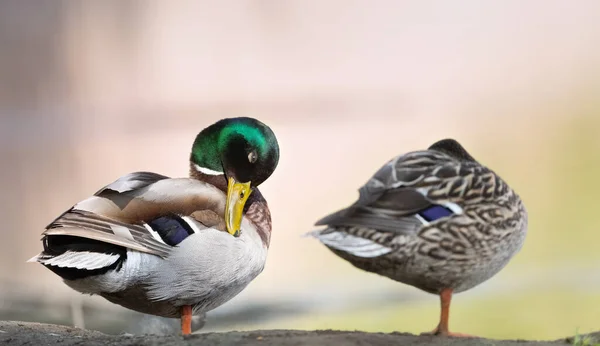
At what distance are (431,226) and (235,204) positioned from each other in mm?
733

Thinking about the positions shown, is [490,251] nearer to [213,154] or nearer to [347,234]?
[347,234]

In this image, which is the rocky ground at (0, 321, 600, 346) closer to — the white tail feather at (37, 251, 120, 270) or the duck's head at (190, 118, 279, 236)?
the white tail feather at (37, 251, 120, 270)

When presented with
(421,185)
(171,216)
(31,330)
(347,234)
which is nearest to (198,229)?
(171,216)

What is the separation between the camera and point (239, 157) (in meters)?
2.87

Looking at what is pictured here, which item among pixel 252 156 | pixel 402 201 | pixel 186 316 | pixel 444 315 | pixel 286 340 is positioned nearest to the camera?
pixel 286 340

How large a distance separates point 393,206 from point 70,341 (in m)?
1.25

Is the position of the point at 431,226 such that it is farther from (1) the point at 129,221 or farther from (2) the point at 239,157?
(1) the point at 129,221

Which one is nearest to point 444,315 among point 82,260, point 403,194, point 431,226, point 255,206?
Answer: point 431,226

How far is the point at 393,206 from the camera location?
2436 millimetres

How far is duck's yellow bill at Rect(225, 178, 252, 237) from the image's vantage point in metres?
2.70

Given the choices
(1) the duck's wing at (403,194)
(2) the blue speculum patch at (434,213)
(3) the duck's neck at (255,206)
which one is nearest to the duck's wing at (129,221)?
(3) the duck's neck at (255,206)

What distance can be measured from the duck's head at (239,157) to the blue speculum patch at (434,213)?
65 centimetres

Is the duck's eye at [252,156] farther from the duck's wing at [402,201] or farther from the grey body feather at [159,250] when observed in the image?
the duck's wing at [402,201]

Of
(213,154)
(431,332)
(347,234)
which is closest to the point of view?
(347,234)
